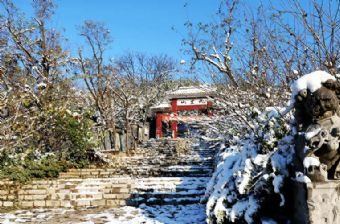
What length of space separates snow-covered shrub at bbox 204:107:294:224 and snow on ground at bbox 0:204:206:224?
3.87 feet

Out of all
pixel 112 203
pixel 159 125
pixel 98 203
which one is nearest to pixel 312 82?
pixel 112 203

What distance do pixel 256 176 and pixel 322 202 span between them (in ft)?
3.84

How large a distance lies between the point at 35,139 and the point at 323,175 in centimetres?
1131

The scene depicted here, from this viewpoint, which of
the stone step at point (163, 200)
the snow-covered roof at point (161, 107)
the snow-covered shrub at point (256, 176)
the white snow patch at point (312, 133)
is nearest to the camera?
the white snow patch at point (312, 133)

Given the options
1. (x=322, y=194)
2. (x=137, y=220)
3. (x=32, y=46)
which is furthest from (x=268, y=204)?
(x=32, y=46)

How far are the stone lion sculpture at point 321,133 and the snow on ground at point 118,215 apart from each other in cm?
293

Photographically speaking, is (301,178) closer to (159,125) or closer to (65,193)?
(65,193)

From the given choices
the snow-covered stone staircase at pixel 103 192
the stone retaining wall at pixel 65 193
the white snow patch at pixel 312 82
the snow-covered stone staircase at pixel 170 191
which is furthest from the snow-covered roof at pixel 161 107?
the white snow patch at pixel 312 82

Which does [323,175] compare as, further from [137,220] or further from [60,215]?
[60,215]

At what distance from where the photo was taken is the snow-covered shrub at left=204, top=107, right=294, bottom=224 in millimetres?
4117

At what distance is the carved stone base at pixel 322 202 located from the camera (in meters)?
3.30

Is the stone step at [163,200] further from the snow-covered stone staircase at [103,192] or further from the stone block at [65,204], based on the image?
the stone block at [65,204]

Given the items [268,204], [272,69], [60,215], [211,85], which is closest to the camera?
[268,204]

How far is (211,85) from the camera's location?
9.34 meters
